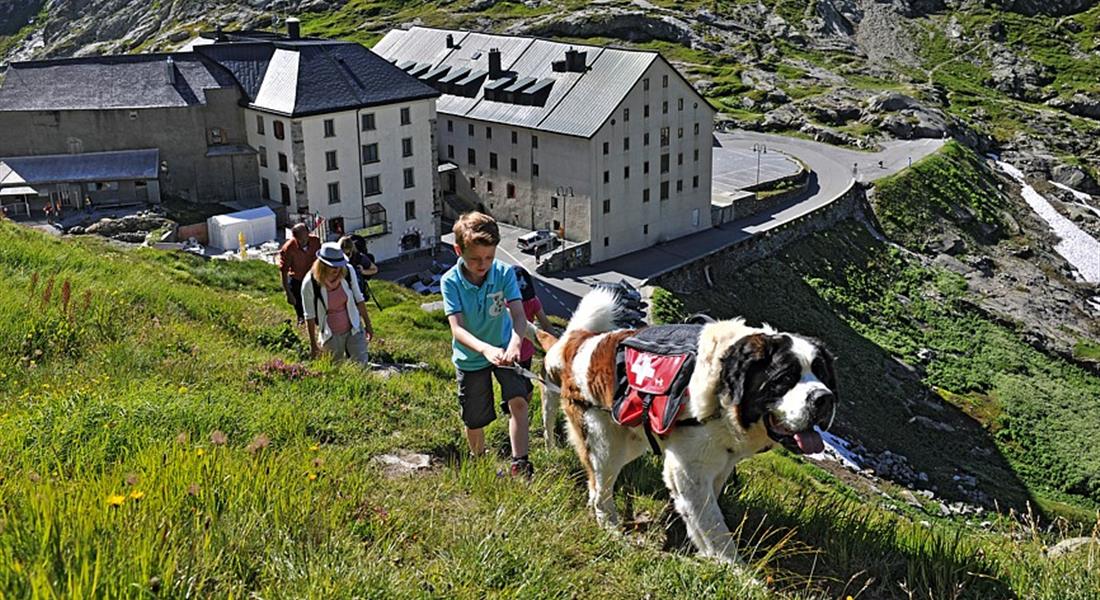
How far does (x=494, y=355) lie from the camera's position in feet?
26.0

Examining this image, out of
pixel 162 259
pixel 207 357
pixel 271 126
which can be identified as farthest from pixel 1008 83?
pixel 207 357

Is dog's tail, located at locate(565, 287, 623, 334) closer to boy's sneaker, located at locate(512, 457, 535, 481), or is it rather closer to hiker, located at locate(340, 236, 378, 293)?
boy's sneaker, located at locate(512, 457, 535, 481)

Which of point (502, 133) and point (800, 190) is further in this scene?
point (800, 190)

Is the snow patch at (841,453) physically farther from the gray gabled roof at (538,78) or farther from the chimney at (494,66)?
the chimney at (494,66)

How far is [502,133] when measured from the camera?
200ft

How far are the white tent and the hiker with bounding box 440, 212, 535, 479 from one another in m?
40.4

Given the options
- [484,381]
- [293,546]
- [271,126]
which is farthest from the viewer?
[271,126]

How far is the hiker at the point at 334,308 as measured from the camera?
12000 mm

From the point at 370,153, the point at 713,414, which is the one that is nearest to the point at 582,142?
the point at 370,153

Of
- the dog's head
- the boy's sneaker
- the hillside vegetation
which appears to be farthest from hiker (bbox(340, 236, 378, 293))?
the dog's head

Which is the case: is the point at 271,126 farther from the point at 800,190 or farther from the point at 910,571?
the point at 910,571

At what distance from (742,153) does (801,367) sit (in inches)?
2930

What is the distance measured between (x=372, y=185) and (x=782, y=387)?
49.1 m

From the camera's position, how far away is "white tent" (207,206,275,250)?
4662 cm
